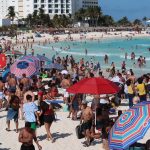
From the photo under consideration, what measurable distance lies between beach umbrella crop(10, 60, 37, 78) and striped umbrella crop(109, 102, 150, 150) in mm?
10576

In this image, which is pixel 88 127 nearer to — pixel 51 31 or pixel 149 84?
pixel 149 84

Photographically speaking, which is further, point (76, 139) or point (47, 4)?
point (47, 4)

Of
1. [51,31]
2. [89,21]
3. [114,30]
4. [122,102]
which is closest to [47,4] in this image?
[89,21]

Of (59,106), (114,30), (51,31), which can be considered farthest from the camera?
(114,30)

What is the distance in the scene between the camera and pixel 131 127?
7.38m

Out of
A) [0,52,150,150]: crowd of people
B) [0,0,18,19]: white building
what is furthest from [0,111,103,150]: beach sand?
[0,0,18,19]: white building

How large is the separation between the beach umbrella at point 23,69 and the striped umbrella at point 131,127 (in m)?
10.6

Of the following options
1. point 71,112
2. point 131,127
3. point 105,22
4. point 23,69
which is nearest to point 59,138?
point 71,112

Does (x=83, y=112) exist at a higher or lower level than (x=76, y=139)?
higher

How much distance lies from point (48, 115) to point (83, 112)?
0.85m

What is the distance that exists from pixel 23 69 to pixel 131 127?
432 inches

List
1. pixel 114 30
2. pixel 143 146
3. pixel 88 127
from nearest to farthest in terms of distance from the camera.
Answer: pixel 143 146, pixel 88 127, pixel 114 30

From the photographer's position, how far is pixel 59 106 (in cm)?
1495

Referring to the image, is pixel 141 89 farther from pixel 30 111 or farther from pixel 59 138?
pixel 30 111
